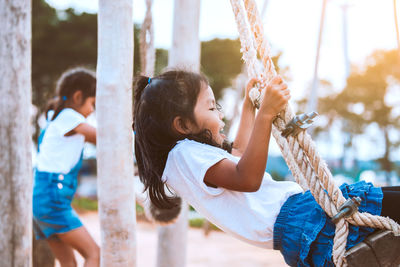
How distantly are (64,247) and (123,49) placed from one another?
1.32 metres

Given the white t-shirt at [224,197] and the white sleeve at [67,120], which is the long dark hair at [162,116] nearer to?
the white t-shirt at [224,197]

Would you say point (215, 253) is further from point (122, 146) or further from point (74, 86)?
point (122, 146)

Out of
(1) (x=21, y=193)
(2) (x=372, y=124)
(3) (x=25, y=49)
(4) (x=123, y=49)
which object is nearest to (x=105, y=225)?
(1) (x=21, y=193)

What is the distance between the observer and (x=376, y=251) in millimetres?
1126

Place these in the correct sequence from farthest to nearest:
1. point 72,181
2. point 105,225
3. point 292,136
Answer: point 72,181
point 105,225
point 292,136

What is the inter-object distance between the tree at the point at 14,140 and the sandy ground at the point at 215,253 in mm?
2978

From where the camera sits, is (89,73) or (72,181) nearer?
(72,181)

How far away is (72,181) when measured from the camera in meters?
2.37

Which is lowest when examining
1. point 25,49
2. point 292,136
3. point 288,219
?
point 288,219

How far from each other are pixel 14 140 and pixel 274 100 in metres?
1.19

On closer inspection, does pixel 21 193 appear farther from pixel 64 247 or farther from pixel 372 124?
pixel 372 124

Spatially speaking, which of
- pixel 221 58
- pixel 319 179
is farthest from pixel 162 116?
pixel 221 58

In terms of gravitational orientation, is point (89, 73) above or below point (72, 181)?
above

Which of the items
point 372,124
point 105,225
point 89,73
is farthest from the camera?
point 372,124
